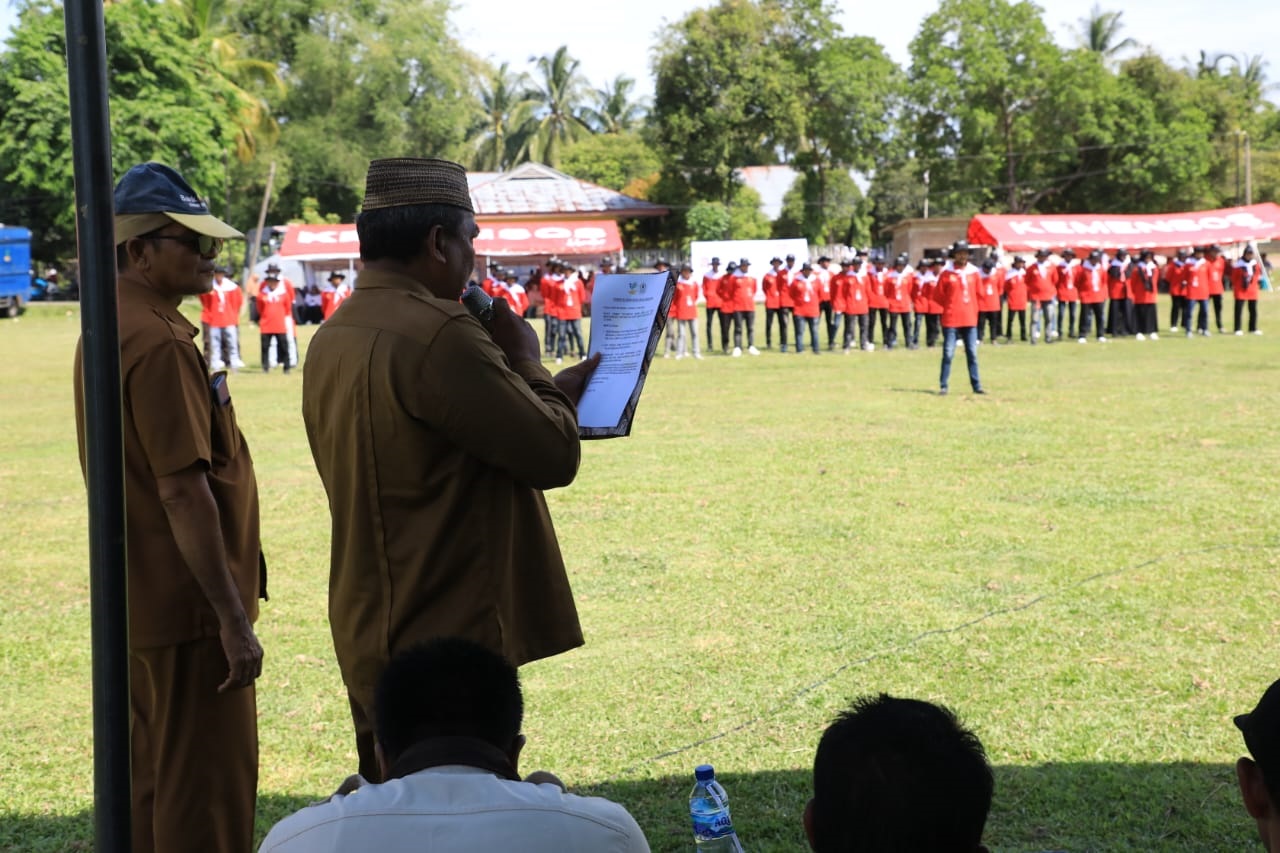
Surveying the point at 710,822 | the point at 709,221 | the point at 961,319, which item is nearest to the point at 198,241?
the point at 710,822

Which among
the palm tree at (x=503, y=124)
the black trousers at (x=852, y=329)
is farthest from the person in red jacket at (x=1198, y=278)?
the palm tree at (x=503, y=124)

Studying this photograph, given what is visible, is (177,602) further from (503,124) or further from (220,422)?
(503,124)

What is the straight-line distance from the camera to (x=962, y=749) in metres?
1.96

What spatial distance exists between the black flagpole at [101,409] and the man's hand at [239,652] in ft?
3.62

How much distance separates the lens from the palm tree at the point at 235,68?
4409cm

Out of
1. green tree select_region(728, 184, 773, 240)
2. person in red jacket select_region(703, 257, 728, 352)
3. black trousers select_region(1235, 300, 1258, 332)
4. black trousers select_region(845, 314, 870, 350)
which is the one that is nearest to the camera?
black trousers select_region(1235, 300, 1258, 332)

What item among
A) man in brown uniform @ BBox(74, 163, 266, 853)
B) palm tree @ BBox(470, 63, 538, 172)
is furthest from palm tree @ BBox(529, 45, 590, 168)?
man in brown uniform @ BBox(74, 163, 266, 853)

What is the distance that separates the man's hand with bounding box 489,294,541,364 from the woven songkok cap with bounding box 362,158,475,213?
0.81ft

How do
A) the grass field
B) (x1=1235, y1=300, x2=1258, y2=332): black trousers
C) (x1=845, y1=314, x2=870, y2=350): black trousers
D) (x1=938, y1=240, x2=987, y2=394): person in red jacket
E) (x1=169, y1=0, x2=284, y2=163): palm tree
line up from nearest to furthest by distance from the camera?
the grass field
(x1=938, y1=240, x2=987, y2=394): person in red jacket
(x1=1235, y1=300, x2=1258, y2=332): black trousers
(x1=845, y1=314, x2=870, y2=350): black trousers
(x1=169, y1=0, x2=284, y2=163): palm tree

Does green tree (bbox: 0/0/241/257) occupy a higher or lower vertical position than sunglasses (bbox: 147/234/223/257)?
higher

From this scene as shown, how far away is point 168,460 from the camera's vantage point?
114 inches

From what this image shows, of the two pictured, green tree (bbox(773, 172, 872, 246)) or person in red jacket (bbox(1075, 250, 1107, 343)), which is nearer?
person in red jacket (bbox(1075, 250, 1107, 343))

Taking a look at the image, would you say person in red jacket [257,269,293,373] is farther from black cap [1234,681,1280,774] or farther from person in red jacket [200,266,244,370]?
black cap [1234,681,1280,774]

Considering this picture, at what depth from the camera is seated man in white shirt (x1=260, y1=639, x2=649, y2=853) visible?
1985 mm
